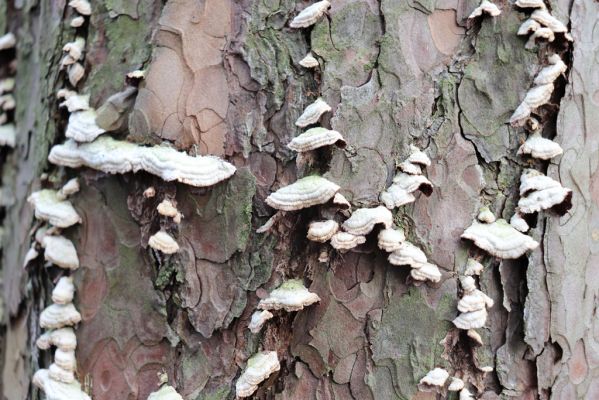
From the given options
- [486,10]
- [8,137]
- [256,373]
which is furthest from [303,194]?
[8,137]

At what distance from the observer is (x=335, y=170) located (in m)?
1.69

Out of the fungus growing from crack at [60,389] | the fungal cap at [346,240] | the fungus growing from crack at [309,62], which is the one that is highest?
the fungus growing from crack at [309,62]

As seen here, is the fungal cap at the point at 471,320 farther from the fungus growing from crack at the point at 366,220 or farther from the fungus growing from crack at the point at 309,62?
the fungus growing from crack at the point at 309,62

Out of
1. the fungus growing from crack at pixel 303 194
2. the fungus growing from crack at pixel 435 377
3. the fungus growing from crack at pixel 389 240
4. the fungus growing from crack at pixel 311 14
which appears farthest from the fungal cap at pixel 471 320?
the fungus growing from crack at pixel 311 14

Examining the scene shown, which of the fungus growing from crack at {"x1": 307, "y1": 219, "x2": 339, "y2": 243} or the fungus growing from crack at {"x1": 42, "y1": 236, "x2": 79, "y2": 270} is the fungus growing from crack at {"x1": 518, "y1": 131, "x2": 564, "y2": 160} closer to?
the fungus growing from crack at {"x1": 307, "y1": 219, "x2": 339, "y2": 243}

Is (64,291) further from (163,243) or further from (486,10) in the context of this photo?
(486,10)

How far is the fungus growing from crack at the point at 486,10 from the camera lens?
5.65ft

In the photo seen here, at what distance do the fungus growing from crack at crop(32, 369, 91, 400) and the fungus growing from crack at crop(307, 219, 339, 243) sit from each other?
935 millimetres

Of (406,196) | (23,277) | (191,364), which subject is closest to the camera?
(406,196)

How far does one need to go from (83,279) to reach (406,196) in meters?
1.13

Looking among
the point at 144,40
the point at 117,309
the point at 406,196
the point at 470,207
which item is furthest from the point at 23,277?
the point at 470,207

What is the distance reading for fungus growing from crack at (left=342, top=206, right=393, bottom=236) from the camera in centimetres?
161

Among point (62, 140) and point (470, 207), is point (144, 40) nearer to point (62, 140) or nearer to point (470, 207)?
point (62, 140)

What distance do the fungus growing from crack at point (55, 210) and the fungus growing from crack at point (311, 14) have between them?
3.21 feet
